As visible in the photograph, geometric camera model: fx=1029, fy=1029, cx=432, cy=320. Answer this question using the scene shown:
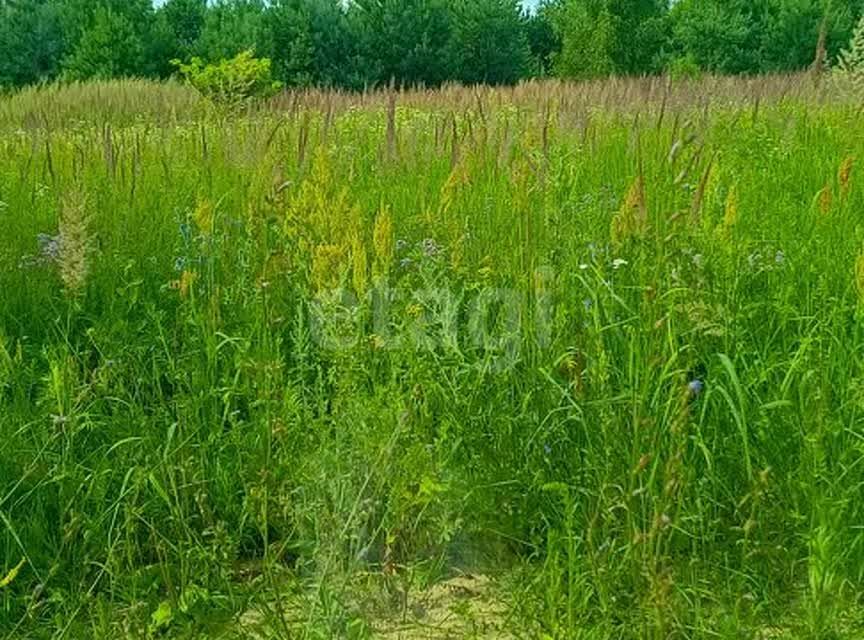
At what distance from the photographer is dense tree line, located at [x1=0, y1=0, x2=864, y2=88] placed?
933 inches

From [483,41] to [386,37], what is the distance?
2607 millimetres

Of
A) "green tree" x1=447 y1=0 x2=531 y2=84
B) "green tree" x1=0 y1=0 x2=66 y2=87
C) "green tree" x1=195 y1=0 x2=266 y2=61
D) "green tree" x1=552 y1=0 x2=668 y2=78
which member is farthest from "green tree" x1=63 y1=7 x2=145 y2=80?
"green tree" x1=552 y1=0 x2=668 y2=78

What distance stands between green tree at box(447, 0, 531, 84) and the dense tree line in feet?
0.12

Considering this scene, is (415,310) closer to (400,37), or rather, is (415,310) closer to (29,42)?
(400,37)

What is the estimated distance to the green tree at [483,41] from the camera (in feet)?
87.9

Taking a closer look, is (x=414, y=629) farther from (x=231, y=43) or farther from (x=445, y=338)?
(x=231, y=43)

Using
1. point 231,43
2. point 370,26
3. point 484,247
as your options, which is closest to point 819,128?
point 484,247

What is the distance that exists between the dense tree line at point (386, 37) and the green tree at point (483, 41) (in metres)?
0.04

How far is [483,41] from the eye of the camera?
26906mm

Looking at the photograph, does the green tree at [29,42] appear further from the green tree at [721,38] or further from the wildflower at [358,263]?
the wildflower at [358,263]

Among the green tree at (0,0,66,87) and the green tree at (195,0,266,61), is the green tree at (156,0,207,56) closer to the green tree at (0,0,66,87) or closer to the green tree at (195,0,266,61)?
the green tree at (195,0,266,61)

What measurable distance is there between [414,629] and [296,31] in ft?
79.5

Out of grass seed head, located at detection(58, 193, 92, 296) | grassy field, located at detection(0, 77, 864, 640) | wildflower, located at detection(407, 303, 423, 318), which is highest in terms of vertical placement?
grass seed head, located at detection(58, 193, 92, 296)

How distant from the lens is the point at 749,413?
2027 mm
